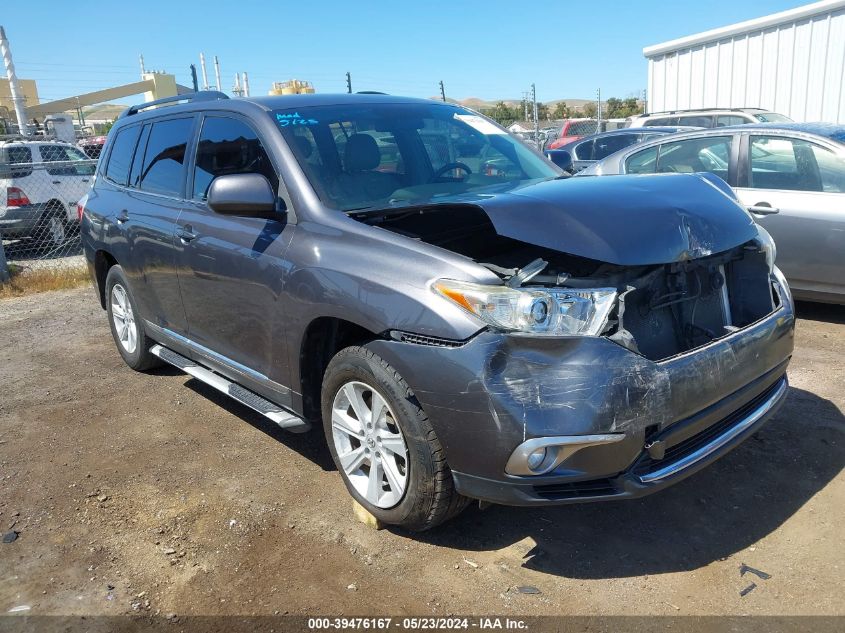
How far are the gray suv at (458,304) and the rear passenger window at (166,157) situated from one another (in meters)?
0.07

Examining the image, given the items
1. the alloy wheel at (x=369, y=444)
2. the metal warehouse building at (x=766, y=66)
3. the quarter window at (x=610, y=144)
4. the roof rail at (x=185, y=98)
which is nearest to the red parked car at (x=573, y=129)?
the metal warehouse building at (x=766, y=66)

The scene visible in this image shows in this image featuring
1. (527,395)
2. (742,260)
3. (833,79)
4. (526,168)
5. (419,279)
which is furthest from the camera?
(833,79)

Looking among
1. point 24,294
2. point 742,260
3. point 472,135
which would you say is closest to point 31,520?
point 472,135

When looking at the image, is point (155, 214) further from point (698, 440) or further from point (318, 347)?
point (698, 440)

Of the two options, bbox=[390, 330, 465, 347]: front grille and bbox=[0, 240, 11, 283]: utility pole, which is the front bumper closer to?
bbox=[390, 330, 465, 347]: front grille

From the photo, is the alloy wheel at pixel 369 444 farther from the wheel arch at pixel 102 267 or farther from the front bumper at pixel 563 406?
the wheel arch at pixel 102 267

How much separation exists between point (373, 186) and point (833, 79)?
1194 cm

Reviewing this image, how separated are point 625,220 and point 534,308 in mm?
586

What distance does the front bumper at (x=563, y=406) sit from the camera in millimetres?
2500

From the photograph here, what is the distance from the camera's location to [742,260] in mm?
3438

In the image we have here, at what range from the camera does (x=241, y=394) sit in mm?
3898

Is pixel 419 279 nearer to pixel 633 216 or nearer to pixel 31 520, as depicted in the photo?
pixel 633 216

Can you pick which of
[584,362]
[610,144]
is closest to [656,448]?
[584,362]

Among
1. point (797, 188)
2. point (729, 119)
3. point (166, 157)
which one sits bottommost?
point (797, 188)
